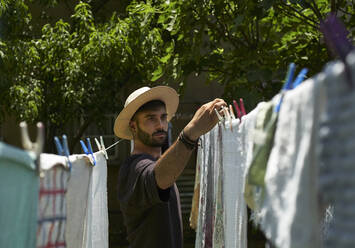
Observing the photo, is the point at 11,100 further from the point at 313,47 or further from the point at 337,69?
the point at 337,69

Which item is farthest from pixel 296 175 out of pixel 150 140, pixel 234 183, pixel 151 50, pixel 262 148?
pixel 151 50

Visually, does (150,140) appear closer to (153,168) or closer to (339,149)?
(153,168)

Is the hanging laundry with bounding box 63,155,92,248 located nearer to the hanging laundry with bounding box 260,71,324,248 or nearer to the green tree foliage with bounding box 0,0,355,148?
the hanging laundry with bounding box 260,71,324,248

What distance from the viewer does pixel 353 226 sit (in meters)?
1.09

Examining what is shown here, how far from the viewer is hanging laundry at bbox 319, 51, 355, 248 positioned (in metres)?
1.09

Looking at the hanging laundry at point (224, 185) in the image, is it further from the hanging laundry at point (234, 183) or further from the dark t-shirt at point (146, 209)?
the dark t-shirt at point (146, 209)

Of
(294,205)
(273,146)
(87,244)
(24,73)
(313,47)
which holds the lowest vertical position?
(87,244)

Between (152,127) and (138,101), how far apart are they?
0.68 ft

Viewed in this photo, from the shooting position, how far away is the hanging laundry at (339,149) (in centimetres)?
109

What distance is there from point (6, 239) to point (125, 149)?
11048 millimetres

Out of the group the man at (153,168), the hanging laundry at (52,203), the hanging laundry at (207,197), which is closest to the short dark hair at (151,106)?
the man at (153,168)

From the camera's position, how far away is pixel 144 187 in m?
2.85

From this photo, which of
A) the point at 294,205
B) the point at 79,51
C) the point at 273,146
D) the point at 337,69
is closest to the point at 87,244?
the point at 273,146

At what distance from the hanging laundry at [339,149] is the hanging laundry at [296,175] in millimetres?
32
